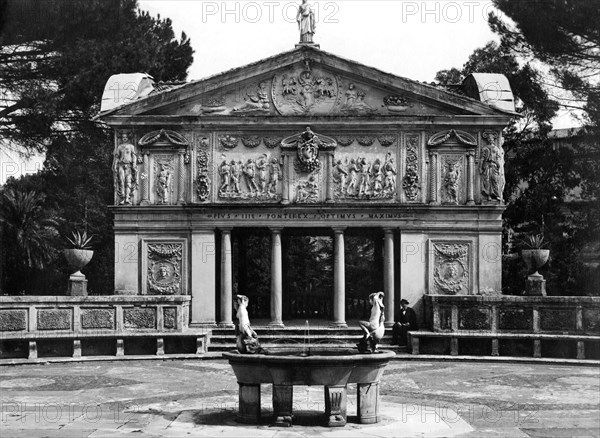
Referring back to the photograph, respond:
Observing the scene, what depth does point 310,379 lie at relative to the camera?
1728 centimetres

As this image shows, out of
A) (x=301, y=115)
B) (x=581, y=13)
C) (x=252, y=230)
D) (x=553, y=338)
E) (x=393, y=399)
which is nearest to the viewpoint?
(x=393, y=399)

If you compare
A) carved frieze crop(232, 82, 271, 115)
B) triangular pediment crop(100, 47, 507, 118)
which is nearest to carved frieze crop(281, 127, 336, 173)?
triangular pediment crop(100, 47, 507, 118)

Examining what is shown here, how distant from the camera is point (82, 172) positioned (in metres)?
49.9

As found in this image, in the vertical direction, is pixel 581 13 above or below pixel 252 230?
above

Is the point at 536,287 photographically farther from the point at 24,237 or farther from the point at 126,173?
the point at 24,237

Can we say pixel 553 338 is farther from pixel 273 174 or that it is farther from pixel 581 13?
pixel 581 13

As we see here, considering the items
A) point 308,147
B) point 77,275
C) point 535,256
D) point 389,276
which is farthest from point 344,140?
point 77,275

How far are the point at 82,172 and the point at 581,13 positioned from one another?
24.0 meters

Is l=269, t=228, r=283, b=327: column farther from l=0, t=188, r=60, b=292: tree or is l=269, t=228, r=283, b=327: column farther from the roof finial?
l=0, t=188, r=60, b=292: tree

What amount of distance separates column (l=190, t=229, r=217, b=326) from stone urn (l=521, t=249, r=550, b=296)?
9546mm

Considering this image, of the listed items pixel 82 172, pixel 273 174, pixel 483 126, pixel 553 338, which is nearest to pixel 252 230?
pixel 273 174

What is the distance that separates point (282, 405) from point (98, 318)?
1382 cm

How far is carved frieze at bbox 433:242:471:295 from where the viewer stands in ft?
107

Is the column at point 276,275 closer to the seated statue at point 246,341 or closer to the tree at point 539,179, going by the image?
the seated statue at point 246,341
